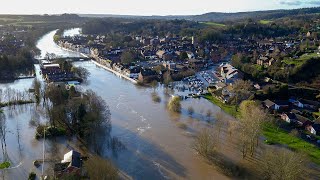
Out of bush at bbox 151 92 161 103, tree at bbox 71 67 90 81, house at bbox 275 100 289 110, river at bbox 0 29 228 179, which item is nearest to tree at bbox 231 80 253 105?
river at bbox 0 29 228 179

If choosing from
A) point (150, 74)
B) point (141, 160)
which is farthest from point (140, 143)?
point (150, 74)

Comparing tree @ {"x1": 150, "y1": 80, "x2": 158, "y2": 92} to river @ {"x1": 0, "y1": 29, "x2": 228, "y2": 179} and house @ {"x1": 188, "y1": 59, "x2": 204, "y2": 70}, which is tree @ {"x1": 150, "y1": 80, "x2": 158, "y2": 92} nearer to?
river @ {"x1": 0, "y1": 29, "x2": 228, "y2": 179}

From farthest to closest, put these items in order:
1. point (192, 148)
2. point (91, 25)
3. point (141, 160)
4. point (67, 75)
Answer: point (91, 25)
point (67, 75)
point (192, 148)
point (141, 160)

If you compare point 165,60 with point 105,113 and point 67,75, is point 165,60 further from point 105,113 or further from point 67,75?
point 105,113

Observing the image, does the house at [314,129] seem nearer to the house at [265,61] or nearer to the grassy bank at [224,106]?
the grassy bank at [224,106]

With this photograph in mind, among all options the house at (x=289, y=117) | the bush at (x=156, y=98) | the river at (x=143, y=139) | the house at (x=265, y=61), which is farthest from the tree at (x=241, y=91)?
the house at (x=265, y=61)

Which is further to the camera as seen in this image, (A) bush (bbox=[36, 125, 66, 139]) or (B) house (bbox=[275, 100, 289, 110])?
(B) house (bbox=[275, 100, 289, 110])
